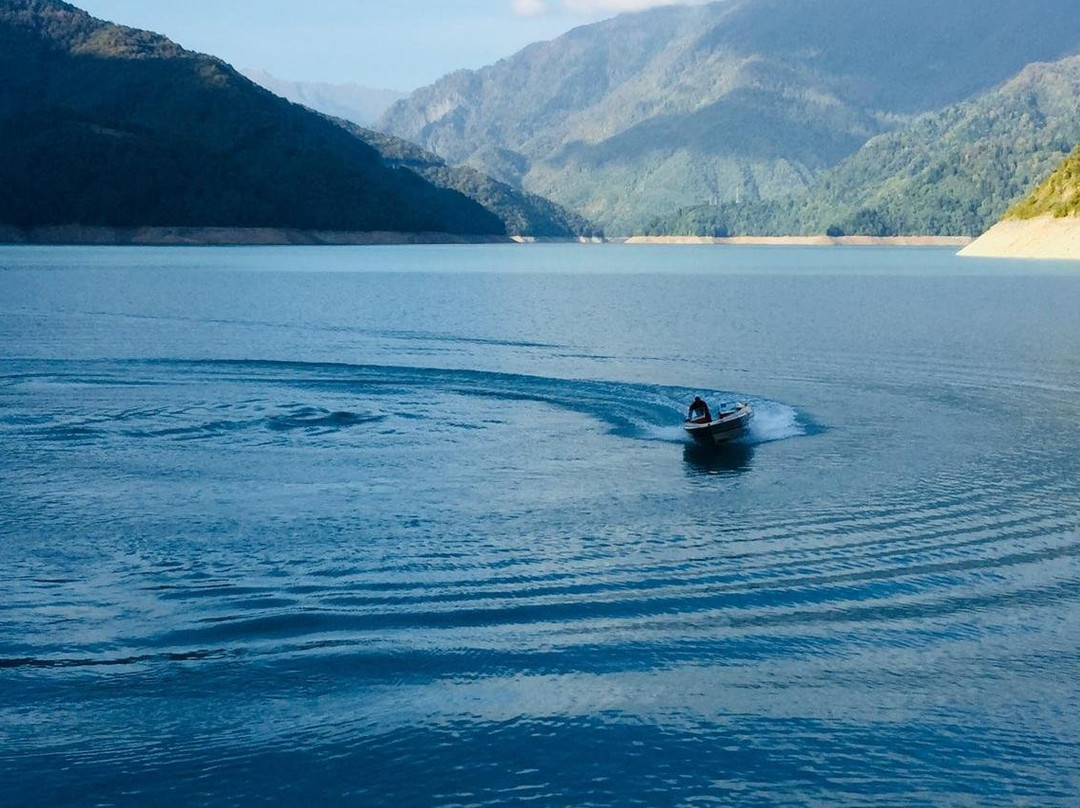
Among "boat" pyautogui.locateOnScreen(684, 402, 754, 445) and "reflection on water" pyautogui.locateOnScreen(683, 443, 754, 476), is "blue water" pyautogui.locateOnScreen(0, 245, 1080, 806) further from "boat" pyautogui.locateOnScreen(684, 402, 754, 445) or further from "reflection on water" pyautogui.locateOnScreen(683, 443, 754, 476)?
"boat" pyautogui.locateOnScreen(684, 402, 754, 445)

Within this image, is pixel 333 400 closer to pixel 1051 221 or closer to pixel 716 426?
pixel 716 426

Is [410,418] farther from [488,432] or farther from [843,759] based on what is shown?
[843,759]

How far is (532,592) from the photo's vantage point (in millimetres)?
19141

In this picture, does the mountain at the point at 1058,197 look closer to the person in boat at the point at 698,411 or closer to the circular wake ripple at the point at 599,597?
the person in boat at the point at 698,411

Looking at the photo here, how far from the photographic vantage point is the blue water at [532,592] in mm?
13656

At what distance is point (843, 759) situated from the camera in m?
13.7

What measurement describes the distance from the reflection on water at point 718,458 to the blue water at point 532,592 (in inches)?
6.4

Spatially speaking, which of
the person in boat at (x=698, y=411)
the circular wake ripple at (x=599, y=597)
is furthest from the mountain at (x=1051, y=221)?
the circular wake ripple at (x=599, y=597)

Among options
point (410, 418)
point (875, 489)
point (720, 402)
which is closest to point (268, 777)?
point (875, 489)

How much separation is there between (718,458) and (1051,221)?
161 m

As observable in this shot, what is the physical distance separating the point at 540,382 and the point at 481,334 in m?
20.0

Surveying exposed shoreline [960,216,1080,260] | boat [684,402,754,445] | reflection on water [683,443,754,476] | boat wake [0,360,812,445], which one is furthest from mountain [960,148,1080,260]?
reflection on water [683,443,754,476]

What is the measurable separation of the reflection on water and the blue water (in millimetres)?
162

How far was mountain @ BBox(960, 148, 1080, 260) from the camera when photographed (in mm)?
Answer: 170375
